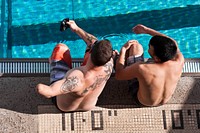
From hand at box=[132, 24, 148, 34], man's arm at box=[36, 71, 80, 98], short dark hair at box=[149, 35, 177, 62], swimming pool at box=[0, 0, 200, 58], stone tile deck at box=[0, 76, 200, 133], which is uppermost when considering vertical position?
swimming pool at box=[0, 0, 200, 58]

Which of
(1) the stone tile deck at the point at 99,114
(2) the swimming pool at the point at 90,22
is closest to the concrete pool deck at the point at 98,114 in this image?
(1) the stone tile deck at the point at 99,114

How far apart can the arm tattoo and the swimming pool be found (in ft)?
8.61

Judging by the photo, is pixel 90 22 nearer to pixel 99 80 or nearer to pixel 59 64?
pixel 59 64

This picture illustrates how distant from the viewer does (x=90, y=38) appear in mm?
3893

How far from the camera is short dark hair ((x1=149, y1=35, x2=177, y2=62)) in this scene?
3176mm

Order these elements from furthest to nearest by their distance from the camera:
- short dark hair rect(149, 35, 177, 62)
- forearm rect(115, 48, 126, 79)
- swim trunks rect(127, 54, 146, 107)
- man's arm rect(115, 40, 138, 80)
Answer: swim trunks rect(127, 54, 146, 107)
forearm rect(115, 48, 126, 79)
man's arm rect(115, 40, 138, 80)
short dark hair rect(149, 35, 177, 62)

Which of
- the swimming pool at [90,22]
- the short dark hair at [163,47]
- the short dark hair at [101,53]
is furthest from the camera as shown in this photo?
the swimming pool at [90,22]

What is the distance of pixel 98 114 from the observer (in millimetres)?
4066

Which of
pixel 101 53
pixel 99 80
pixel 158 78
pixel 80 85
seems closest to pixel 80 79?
pixel 80 85

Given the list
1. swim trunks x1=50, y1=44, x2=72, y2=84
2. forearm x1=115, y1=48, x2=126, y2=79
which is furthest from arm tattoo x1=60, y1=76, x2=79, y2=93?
forearm x1=115, y1=48, x2=126, y2=79

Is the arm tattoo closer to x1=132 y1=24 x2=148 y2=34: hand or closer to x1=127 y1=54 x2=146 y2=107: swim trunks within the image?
x1=127 y1=54 x2=146 y2=107: swim trunks

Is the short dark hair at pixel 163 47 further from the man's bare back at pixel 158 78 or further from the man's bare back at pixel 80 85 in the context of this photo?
the man's bare back at pixel 80 85

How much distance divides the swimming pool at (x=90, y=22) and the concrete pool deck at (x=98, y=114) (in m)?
1.65

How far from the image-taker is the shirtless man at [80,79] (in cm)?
304
